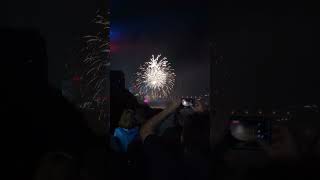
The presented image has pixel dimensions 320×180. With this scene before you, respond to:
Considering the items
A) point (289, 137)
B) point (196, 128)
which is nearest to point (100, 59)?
point (196, 128)

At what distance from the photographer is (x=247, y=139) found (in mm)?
1396

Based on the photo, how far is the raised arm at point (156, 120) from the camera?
150 centimetres

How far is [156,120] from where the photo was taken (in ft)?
4.93

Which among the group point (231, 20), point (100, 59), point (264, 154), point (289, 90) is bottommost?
point (264, 154)

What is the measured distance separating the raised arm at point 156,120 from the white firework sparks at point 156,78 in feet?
0.19

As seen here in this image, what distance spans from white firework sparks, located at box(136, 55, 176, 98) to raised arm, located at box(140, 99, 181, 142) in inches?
2.3

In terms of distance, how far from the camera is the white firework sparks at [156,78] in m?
1.50

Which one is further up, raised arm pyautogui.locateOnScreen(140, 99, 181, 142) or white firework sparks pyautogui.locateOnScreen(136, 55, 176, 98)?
white firework sparks pyautogui.locateOnScreen(136, 55, 176, 98)

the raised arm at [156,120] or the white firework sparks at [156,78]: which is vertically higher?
the white firework sparks at [156,78]

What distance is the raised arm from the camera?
150 cm

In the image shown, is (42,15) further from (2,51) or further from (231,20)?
(231,20)

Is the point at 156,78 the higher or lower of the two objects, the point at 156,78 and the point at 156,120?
the higher

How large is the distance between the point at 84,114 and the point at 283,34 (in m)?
0.91

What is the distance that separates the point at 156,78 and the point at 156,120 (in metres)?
0.18
